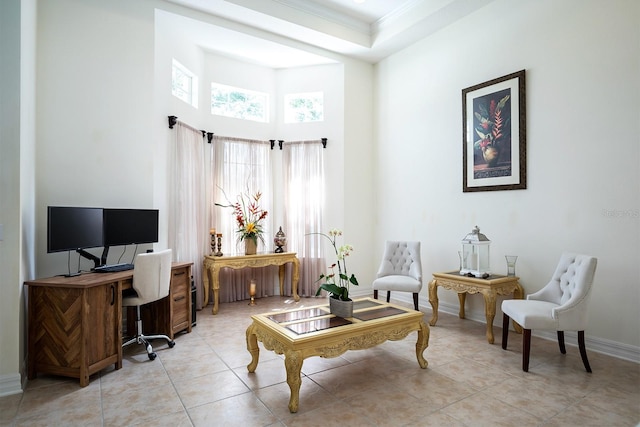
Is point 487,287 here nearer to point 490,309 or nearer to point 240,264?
point 490,309

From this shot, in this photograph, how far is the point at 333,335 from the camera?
2.56m

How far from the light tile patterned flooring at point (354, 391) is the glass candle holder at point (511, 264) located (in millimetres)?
762

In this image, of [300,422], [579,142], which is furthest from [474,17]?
[300,422]

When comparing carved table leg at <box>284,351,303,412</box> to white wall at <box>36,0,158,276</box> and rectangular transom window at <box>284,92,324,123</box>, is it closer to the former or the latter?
white wall at <box>36,0,158,276</box>

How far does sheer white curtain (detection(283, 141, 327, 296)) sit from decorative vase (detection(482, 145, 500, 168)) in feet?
8.15

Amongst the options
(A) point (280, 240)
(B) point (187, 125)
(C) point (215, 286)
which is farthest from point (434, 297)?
(B) point (187, 125)

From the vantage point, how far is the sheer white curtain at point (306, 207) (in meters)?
5.77

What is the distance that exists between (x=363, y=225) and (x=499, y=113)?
2608 mm

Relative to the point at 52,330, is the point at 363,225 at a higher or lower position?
higher

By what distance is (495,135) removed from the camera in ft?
13.7

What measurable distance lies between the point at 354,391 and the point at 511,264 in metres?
2.34

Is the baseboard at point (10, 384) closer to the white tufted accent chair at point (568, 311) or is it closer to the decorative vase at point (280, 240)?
the decorative vase at point (280, 240)

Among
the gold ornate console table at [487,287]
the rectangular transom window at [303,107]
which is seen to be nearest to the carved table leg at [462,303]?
the gold ornate console table at [487,287]

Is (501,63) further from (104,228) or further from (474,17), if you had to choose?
(104,228)
